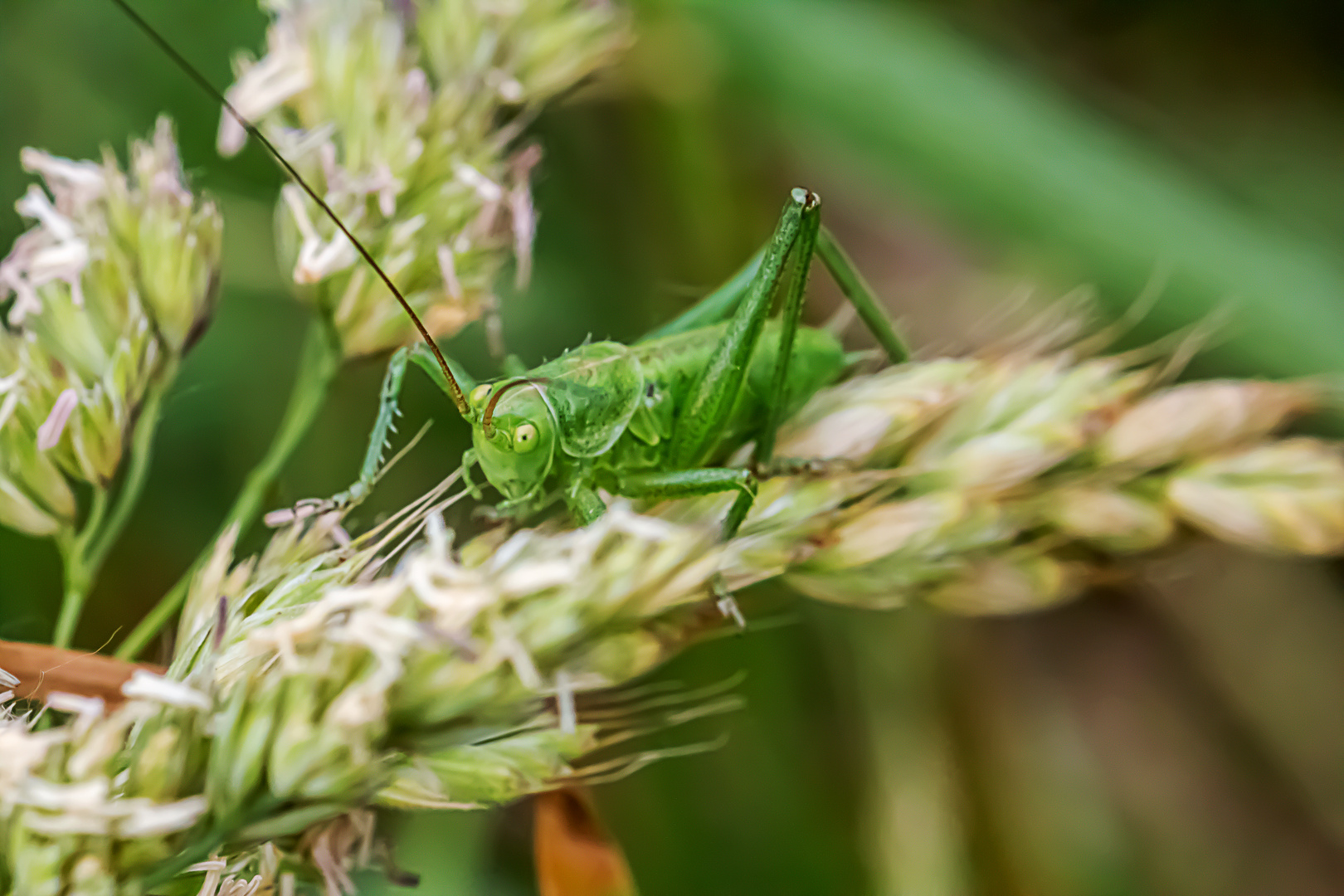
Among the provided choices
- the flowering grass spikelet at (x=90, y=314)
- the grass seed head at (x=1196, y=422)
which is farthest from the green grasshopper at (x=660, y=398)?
the grass seed head at (x=1196, y=422)

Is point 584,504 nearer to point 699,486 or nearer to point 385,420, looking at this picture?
point 699,486

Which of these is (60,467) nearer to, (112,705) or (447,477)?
(112,705)

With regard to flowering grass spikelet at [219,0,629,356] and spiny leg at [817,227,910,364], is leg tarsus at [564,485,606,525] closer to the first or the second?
flowering grass spikelet at [219,0,629,356]

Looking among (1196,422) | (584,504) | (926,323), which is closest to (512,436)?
(584,504)

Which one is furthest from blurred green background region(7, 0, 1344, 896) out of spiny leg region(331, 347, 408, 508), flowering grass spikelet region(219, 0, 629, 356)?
flowering grass spikelet region(219, 0, 629, 356)

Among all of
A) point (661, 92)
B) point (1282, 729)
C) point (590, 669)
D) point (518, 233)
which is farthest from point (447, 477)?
point (1282, 729)

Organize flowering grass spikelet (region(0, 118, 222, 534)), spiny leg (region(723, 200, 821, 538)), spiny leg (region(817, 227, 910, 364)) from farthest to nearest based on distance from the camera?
spiny leg (region(817, 227, 910, 364)) → spiny leg (region(723, 200, 821, 538)) → flowering grass spikelet (region(0, 118, 222, 534))

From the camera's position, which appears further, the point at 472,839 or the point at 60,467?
the point at 472,839
